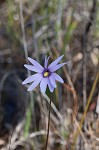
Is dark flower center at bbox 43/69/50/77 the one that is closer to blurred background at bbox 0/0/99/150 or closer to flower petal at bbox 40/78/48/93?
flower petal at bbox 40/78/48/93

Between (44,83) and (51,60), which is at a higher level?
(51,60)

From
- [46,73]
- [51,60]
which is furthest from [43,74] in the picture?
[51,60]

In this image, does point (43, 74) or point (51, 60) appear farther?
point (51, 60)

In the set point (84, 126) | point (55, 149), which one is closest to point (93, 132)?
point (84, 126)

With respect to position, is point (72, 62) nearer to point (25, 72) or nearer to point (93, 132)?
point (25, 72)

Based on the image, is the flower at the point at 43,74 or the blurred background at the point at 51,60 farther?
the blurred background at the point at 51,60

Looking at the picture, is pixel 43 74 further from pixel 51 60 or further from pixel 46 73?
pixel 51 60

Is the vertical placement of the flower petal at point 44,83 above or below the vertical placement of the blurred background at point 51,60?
below

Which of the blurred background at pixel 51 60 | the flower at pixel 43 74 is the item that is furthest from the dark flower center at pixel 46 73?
the blurred background at pixel 51 60

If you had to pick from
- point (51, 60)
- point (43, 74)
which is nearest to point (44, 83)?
point (43, 74)

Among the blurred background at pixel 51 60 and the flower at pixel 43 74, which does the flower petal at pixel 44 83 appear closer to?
the flower at pixel 43 74
